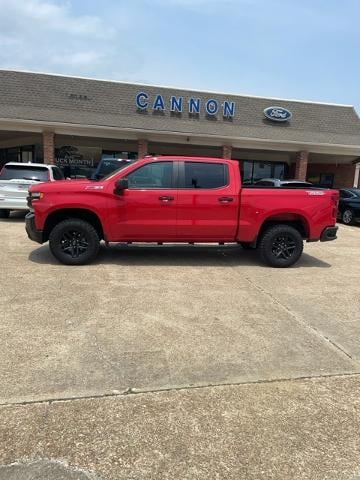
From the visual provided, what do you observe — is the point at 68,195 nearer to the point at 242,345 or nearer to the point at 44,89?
the point at 242,345

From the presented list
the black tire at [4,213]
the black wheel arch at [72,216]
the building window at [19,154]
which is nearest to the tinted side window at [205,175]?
the black wheel arch at [72,216]

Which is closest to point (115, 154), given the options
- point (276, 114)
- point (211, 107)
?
point (211, 107)

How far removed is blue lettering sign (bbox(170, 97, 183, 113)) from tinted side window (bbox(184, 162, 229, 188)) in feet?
44.0

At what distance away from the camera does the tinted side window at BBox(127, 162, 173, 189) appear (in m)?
7.53

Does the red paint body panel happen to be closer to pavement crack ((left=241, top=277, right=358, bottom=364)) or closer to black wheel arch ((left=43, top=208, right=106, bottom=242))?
black wheel arch ((left=43, top=208, right=106, bottom=242))

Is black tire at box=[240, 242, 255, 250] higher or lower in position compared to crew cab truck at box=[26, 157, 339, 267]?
lower

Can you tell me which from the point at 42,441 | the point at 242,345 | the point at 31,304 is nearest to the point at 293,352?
the point at 242,345

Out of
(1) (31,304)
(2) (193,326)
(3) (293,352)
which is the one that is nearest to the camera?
(3) (293,352)

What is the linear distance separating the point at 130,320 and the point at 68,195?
317 centimetres

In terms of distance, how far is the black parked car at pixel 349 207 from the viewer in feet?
52.0

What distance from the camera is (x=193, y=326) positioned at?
4.82m

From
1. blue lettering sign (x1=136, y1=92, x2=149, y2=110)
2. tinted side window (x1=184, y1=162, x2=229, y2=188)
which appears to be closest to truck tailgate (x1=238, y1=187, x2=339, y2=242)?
tinted side window (x1=184, y1=162, x2=229, y2=188)

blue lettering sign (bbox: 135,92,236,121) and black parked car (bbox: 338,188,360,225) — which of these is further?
blue lettering sign (bbox: 135,92,236,121)

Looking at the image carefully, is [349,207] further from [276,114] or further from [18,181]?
[18,181]
